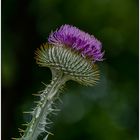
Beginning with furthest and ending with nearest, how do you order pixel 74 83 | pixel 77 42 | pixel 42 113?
1. pixel 74 83
2. pixel 77 42
3. pixel 42 113

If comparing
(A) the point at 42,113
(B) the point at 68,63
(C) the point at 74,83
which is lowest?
(A) the point at 42,113

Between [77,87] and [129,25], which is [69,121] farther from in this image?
[129,25]

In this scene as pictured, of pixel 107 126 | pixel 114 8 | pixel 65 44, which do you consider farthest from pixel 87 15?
pixel 65 44

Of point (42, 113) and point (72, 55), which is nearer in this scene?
point (42, 113)

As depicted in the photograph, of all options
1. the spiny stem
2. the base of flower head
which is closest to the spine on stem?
the spiny stem

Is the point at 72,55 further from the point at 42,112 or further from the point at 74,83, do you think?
the point at 74,83

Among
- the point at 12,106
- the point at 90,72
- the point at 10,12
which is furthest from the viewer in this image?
the point at 10,12

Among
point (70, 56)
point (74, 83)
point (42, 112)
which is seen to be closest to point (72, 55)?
point (70, 56)
